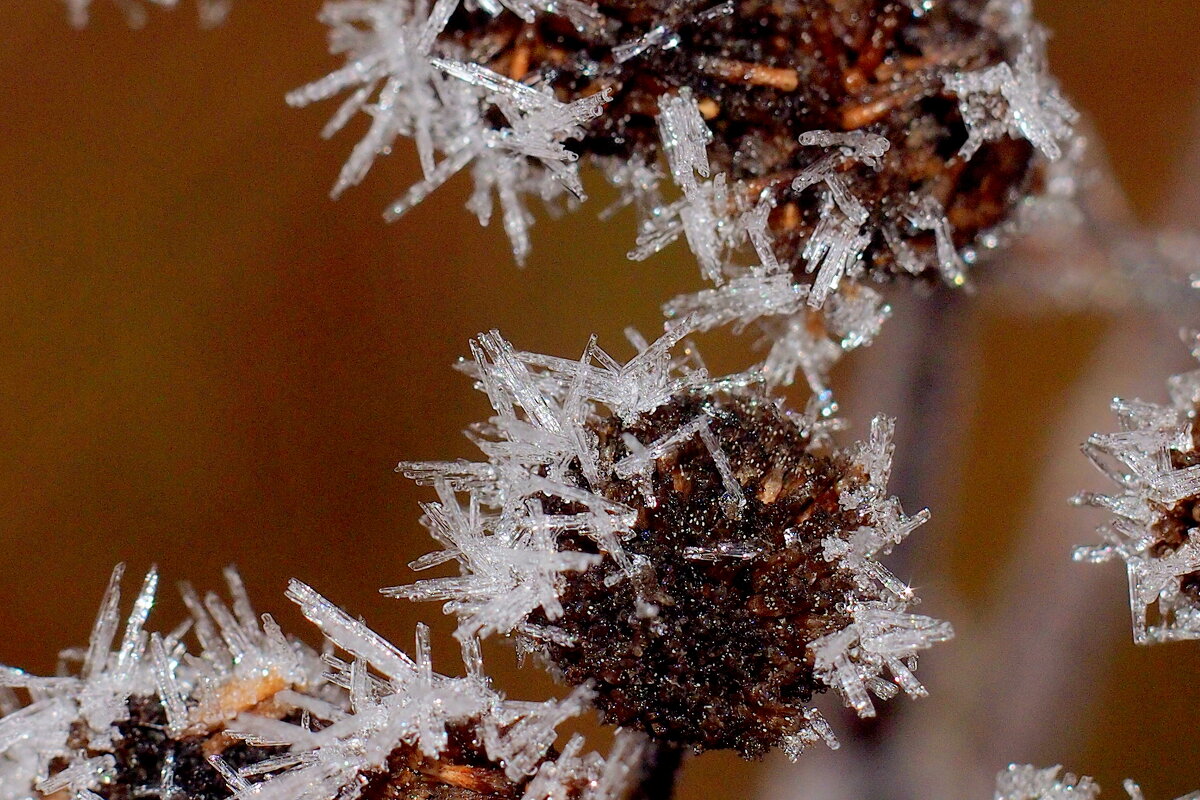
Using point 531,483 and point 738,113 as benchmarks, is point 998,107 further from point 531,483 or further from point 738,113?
point 531,483

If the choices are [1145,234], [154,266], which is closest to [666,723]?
[1145,234]

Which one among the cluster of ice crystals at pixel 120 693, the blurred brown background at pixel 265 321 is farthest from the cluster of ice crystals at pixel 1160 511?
the blurred brown background at pixel 265 321

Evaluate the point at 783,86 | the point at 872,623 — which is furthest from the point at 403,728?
the point at 783,86

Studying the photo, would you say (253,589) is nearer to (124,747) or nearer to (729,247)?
(124,747)

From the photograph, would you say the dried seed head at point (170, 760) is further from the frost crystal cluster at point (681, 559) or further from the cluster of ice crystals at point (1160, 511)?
the cluster of ice crystals at point (1160, 511)

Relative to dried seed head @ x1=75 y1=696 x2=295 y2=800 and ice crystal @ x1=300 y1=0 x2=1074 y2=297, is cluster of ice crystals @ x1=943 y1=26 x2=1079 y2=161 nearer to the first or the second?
ice crystal @ x1=300 y1=0 x2=1074 y2=297
